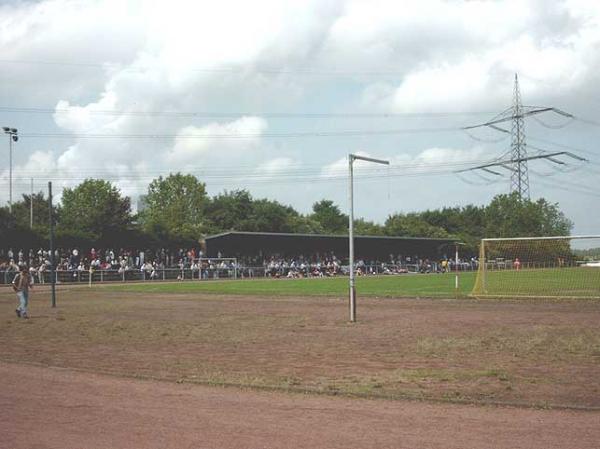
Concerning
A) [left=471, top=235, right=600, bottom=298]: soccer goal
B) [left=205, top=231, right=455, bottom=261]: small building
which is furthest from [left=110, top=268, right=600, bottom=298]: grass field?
[left=205, top=231, right=455, bottom=261]: small building

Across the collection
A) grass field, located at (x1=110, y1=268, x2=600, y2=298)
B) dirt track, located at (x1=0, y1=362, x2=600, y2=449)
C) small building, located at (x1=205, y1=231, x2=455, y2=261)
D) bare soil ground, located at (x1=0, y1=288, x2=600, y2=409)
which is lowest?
dirt track, located at (x1=0, y1=362, x2=600, y2=449)

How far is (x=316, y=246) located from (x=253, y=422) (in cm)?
7445

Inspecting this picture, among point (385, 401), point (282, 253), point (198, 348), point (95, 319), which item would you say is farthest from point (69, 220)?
point (385, 401)

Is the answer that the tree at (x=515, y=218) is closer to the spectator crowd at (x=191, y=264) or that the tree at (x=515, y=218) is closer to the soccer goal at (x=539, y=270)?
the spectator crowd at (x=191, y=264)

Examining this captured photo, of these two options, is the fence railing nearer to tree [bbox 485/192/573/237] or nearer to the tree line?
the tree line

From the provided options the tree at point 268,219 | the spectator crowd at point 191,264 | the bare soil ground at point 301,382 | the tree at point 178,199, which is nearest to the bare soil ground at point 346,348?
the bare soil ground at point 301,382

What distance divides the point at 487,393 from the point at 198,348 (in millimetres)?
7503

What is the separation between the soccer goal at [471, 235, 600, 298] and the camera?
3644 centimetres

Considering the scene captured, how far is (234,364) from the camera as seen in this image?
45.1ft

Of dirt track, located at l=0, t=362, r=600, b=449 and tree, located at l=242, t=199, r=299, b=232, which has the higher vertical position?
tree, located at l=242, t=199, r=299, b=232

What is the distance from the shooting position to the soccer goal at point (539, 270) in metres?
36.4

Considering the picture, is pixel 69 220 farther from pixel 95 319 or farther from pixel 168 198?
pixel 95 319

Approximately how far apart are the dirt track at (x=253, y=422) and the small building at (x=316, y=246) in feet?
201

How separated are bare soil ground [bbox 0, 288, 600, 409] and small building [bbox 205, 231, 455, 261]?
4573 centimetres
